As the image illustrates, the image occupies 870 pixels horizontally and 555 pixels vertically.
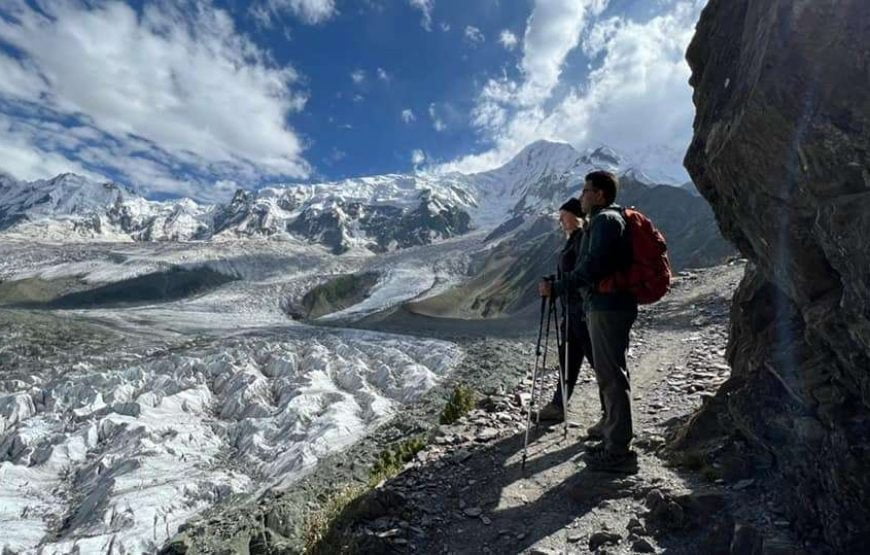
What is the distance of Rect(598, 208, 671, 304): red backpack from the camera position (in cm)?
498

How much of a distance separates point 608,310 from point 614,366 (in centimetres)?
56

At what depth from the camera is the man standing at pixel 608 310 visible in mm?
4977

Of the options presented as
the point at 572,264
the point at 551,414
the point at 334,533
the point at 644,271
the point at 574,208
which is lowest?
the point at 334,533

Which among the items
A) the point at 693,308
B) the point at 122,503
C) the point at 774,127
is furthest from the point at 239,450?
the point at 774,127

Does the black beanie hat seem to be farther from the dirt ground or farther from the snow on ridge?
Result: the snow on ridge

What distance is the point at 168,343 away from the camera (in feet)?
99.0

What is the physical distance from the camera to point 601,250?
4.92 metres

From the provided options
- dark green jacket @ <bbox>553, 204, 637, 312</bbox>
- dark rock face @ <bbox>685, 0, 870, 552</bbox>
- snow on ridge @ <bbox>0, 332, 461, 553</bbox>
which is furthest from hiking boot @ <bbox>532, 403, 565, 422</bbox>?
snow on ridge @ <bbox>0, 332, 461, 553</bbox>

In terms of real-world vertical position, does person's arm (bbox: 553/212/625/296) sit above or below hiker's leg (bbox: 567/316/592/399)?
above

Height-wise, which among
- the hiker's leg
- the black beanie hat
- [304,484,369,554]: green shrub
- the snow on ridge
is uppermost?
the black beanie hat

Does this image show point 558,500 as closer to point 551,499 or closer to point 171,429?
point 551,499

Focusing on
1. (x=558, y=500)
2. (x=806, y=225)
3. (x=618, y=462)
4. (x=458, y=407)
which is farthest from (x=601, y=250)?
(x=458, y=407)

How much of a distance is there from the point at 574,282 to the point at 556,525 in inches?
89.9

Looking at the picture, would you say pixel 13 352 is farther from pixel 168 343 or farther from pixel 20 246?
pixel 20 246
